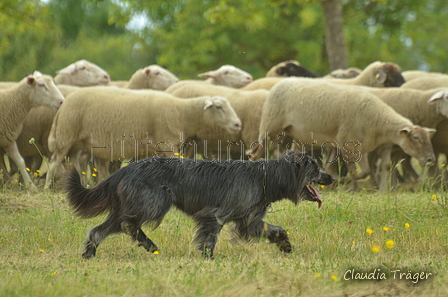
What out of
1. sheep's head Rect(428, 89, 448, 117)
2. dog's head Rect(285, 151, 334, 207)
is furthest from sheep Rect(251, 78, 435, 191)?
dog's head Rect(285, 151, 334, 207)

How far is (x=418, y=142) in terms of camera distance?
28.5 feet

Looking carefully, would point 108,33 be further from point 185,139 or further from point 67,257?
point 67,257

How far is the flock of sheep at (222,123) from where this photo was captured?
9.05m

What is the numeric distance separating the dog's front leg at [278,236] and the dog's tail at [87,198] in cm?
114

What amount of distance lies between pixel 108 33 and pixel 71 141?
3191 centimetres

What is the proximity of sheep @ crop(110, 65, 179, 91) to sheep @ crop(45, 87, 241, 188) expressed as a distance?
113 inches

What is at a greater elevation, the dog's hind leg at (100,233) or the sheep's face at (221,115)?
the dog's hind leg at (100,233)

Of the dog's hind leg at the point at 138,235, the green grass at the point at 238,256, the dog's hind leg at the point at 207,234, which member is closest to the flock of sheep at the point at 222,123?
the green grass at the point at 238,256

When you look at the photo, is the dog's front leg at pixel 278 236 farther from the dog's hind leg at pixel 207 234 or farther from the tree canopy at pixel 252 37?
the tree canopy at pixel 252 37

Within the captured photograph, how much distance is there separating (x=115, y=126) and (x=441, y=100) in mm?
4211

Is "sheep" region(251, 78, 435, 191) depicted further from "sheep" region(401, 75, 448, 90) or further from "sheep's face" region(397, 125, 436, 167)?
"sheep" region(401, 75, 448, 90)

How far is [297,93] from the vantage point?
9.49 m

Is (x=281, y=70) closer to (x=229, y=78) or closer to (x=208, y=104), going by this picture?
(x=229, y=78)

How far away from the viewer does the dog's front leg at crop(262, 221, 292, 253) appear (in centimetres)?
528
